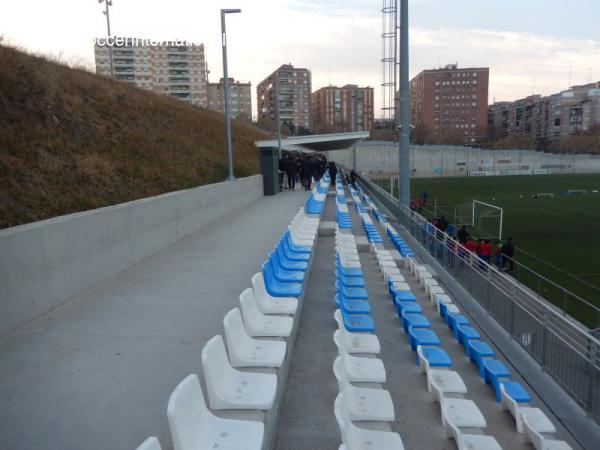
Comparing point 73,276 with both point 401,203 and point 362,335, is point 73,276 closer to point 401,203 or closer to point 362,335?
point 362,335

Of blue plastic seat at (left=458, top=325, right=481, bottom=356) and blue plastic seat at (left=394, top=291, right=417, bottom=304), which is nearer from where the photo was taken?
blue plastic seat at (left=458, top=325, right=481, bottom=356)

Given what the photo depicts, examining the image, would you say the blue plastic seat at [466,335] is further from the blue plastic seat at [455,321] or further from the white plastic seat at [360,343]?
the white plastic seat at [360,343]

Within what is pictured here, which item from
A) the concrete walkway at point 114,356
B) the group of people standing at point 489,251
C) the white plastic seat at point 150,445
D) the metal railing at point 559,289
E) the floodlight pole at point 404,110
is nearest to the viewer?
the white plastic seat at point 150,445

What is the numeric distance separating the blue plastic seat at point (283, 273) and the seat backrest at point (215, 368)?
2.66 metres

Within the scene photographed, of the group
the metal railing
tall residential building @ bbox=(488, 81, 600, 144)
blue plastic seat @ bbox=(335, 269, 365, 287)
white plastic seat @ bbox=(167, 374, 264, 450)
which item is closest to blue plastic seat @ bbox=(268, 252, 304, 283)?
blue plastic seat @ bbox=(335, 269, 365, 287)

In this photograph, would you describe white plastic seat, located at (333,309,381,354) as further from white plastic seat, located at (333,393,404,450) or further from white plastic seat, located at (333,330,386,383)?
white plastic seat, located at (333,393,404,450)

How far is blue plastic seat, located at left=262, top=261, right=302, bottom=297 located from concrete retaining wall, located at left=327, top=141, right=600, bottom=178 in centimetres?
5813

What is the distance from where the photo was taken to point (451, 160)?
7181cm

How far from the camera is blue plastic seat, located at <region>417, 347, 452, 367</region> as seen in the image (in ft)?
17.4

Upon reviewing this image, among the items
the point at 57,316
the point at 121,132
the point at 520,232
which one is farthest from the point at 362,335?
the point at 520,232

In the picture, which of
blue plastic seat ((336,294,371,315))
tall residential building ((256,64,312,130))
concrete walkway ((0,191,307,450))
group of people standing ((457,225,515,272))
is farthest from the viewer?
tall residential building ((256,64,312,130))

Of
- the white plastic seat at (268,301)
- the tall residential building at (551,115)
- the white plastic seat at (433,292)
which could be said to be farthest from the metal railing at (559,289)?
the tall residential building at (551,115)

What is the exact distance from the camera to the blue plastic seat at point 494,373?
5.21 m

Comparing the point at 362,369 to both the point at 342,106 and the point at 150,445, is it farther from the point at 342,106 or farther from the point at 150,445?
the point at 342,106
